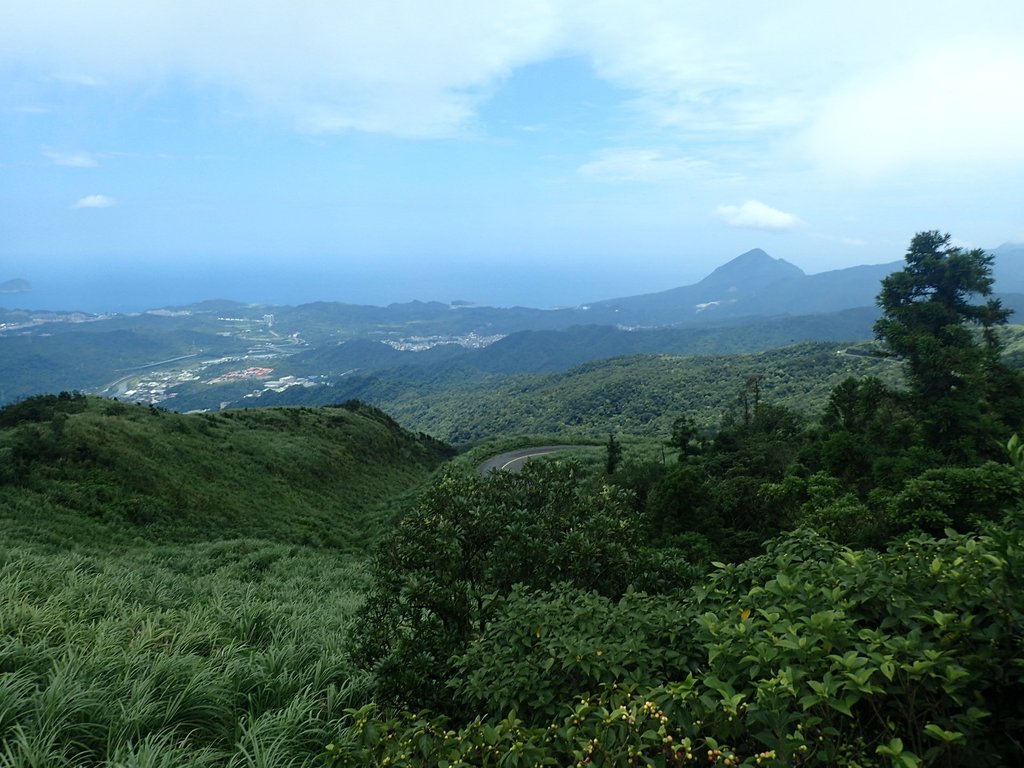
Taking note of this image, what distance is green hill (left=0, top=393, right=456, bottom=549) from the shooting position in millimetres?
19500

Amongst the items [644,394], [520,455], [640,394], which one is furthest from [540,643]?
[640,394]

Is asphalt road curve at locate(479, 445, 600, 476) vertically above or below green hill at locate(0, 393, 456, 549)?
below

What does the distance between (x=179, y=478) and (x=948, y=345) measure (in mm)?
38559

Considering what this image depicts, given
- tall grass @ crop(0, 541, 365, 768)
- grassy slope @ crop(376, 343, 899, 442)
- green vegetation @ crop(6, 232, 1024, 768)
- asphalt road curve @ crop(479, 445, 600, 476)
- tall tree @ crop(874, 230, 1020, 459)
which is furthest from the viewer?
grassy slope @ crop(376, 343, 899, 442)

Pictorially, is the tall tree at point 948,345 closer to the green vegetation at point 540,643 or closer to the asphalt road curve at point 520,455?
the green vegetation at point 540,643

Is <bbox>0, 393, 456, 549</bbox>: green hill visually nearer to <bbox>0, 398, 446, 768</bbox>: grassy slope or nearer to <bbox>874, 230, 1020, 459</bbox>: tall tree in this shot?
<bbox>0, 398, 446, 768</bbox>: grassy slope

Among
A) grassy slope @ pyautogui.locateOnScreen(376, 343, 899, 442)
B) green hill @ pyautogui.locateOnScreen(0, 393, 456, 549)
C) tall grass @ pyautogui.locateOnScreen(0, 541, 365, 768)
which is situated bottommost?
grassy slope @ pyautogui.locateOnScreen(376, 343, 899, 442)

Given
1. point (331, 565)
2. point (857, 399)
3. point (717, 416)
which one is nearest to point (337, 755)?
point (331, 565)

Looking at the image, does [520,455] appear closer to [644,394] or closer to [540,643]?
[540,643]

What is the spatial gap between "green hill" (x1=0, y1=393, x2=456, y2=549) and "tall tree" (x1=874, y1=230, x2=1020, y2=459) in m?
28.1

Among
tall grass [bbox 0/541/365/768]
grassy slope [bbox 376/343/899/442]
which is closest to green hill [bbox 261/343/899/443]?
grassy slope [bbox 376/343/899/442]

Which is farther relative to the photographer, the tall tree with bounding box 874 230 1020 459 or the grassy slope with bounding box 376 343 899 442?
the grassy slope with bounding box 376 343 899 442

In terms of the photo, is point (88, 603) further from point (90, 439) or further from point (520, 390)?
point (520, 390)

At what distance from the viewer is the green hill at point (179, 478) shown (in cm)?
1950
